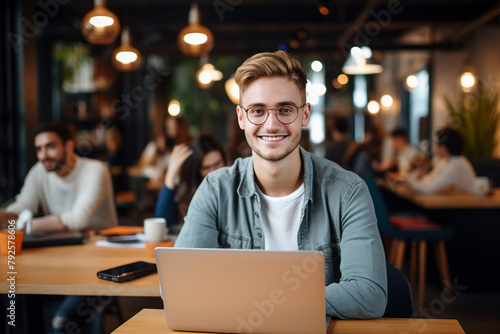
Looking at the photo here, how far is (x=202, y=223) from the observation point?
5.90 feet

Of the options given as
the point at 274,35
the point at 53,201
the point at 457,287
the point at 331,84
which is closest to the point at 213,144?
the point at 53,201

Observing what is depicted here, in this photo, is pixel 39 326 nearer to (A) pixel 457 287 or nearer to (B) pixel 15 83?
(B) pixel 15 83

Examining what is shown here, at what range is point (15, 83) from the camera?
4.89 meters

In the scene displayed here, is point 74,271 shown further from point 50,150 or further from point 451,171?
point 451,171

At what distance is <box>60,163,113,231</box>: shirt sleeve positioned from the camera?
2994mm

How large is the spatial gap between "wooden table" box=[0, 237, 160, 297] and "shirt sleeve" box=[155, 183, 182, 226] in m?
0.56

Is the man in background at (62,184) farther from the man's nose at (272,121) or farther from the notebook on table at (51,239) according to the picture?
the man's nose at (272,121)

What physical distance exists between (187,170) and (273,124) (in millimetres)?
1400

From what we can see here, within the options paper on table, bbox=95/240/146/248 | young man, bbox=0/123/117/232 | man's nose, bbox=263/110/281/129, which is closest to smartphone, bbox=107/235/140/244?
paper on table, bbox=95/240/146/248

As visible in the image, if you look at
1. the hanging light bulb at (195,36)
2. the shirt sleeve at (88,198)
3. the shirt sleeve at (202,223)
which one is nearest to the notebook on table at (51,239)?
the shirt sleeve at (88,198)

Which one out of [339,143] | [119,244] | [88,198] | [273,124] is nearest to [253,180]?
[273,124]

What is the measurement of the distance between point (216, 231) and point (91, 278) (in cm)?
51

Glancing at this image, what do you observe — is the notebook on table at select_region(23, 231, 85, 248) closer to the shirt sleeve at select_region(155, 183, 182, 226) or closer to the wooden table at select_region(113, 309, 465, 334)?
the shirt sleeve at select_region(155, 183, 182, 226)

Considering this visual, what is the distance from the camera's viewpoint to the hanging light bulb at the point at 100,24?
3.57m
